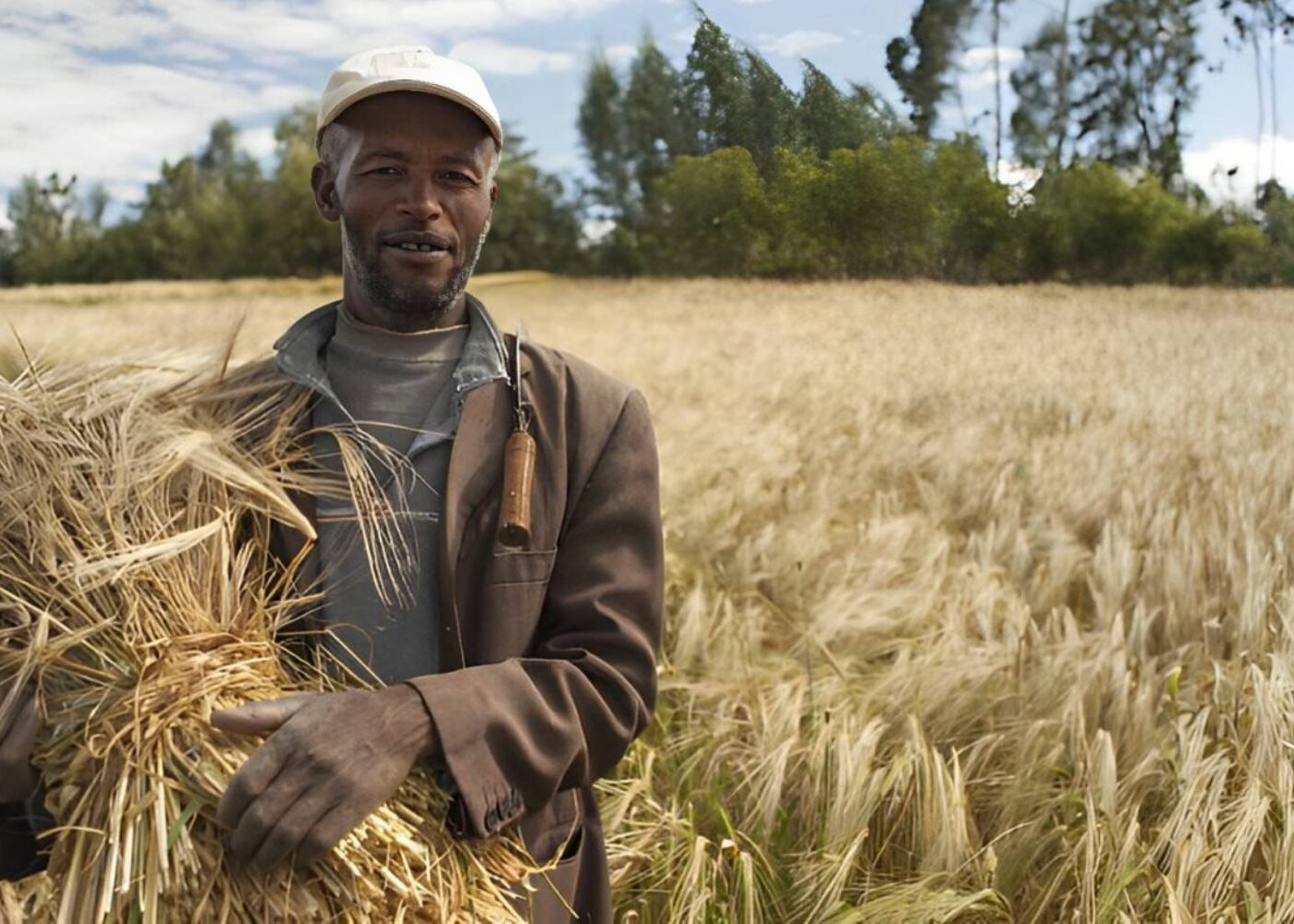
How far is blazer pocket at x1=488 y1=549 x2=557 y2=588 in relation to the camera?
1.50 m

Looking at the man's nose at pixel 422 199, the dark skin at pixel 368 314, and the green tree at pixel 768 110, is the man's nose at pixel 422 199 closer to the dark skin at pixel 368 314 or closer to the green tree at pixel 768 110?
the dark skin at pixel 368 314

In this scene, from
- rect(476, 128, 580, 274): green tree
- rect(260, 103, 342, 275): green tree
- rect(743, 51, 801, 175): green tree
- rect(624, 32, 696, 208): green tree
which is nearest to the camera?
rect(743, 51, 801, 175): green tree

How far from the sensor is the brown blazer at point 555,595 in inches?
54.6

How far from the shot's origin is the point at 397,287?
154cm

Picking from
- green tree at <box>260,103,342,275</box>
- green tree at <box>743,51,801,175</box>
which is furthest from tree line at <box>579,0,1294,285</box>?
green tree at <box>260,103,342,275</box>

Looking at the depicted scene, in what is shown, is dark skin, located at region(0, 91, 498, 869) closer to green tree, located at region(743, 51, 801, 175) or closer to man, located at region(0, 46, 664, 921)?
man, located at region(0, 46, 664, 921)

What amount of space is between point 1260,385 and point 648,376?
4.34 m

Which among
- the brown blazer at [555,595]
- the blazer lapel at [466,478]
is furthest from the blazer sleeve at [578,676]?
the blazer lapel at [466,478]

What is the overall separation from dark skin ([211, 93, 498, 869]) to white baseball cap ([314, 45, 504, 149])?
0.03 meters

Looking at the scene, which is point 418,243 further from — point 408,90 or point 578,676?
point 578,676

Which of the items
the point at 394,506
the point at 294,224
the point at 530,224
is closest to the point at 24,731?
the point at 394,506

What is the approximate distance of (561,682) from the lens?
1.42m

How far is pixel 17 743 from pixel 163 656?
17 cm

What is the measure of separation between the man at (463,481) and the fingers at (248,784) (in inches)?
8.4
